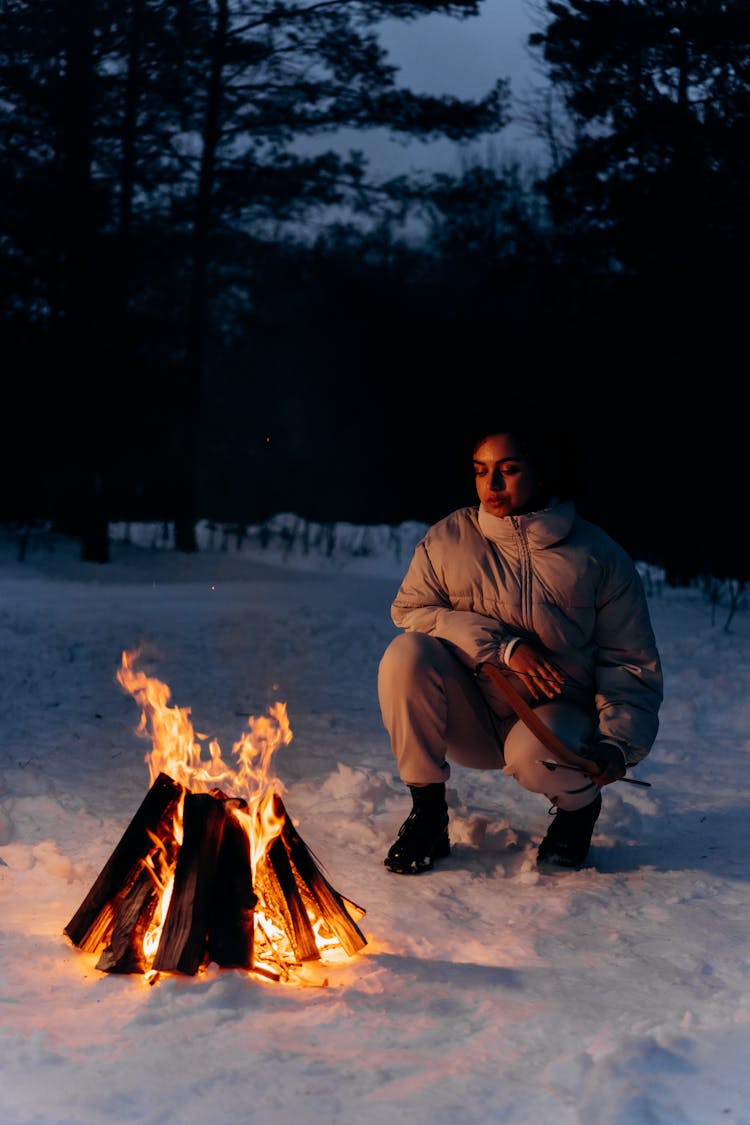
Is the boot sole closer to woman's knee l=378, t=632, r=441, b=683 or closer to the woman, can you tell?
the woman

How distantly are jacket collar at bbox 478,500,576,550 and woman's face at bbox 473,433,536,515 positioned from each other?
4 cm

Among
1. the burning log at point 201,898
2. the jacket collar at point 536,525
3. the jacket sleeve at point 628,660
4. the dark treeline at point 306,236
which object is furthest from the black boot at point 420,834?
the dark treeline at point 306,236

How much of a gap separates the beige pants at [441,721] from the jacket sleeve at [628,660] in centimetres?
14

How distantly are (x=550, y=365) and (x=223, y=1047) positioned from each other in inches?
608

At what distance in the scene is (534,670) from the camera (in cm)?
395

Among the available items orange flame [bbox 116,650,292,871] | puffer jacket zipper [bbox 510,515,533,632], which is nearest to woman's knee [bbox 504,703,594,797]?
puffer jacket zipper [bbox 510,515,533,632]

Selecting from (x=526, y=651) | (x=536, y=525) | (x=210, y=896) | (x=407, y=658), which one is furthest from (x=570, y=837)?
(x=210, y=896)

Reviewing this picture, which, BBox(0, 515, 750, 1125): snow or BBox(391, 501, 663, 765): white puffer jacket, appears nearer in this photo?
BBox(0, 515, 750, 1125): snow

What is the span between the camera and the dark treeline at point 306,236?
11.3 metres

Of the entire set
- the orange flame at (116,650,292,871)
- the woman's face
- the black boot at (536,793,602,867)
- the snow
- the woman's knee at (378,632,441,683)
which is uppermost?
the woman's face

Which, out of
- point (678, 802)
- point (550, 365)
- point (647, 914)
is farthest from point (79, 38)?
point (647, 914)

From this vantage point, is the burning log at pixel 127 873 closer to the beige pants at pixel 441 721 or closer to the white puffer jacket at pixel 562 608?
the beige pants at pixel 441 721

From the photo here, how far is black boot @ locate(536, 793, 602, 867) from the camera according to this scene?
411cm

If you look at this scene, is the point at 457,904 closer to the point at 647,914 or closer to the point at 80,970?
the point at 647,914
